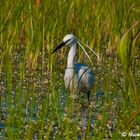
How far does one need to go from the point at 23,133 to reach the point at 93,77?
297cm

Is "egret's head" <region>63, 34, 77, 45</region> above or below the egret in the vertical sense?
above

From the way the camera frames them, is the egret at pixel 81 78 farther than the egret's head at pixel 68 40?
No

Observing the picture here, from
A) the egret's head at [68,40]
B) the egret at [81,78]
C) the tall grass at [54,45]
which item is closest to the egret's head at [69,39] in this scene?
the egret's head at [68,40]

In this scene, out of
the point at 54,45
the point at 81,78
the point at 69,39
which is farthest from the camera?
the point at 54,45

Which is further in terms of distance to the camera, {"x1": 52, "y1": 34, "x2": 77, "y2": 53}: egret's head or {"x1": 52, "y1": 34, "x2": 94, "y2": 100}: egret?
{"x1": 52, "y1": 34, "x2": 77, "y2": 53}: egret's head

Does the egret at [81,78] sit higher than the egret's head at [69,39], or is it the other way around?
the egret's head at [69,39]

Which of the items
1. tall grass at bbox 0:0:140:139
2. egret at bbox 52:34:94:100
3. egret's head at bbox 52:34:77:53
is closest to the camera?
tall grass at bbox 0:0:140:139

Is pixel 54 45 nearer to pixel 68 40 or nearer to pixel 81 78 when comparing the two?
pixel 68 40

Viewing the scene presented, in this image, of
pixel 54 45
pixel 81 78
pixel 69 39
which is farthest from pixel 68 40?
pixel 81 78

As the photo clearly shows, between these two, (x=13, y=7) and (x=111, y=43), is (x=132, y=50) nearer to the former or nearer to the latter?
(x=13, y=7)

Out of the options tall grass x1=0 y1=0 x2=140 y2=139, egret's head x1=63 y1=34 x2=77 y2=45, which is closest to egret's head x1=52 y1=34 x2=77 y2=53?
egret's head x1=63 y1=34 x2=77 y2=45

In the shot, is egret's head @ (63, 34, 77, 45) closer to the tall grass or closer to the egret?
the tall grass

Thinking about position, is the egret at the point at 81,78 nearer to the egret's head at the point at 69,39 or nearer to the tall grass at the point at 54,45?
the tall grass at the point at 54,45

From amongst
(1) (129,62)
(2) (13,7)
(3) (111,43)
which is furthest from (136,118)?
(3) (111,43)
